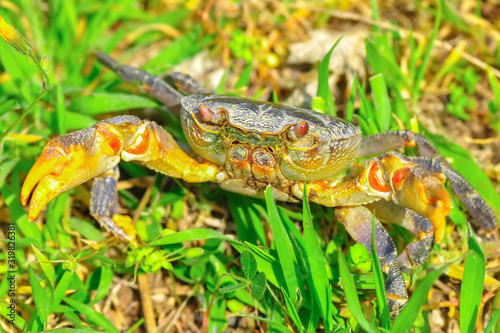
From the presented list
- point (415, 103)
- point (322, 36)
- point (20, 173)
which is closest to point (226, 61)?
point (322, 36)

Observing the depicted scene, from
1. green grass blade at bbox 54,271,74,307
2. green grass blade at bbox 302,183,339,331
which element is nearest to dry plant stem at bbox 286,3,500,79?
green grass blade at bbox 302,183,339,331

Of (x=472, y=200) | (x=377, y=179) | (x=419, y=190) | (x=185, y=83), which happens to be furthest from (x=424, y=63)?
(x=185, y=83)

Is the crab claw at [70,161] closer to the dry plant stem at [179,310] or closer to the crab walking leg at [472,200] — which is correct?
the dry plant stem at [179,310]

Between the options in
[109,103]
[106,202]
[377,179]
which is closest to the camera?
[377,179]

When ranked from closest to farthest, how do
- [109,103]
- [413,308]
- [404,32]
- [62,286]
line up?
[413,308], [62,286], [109,103], [404,32]

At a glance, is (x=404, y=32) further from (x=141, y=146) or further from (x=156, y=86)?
(x=141, y=146)

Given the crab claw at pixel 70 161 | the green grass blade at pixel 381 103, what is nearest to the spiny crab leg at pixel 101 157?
the crab claw at pixel 70 161
